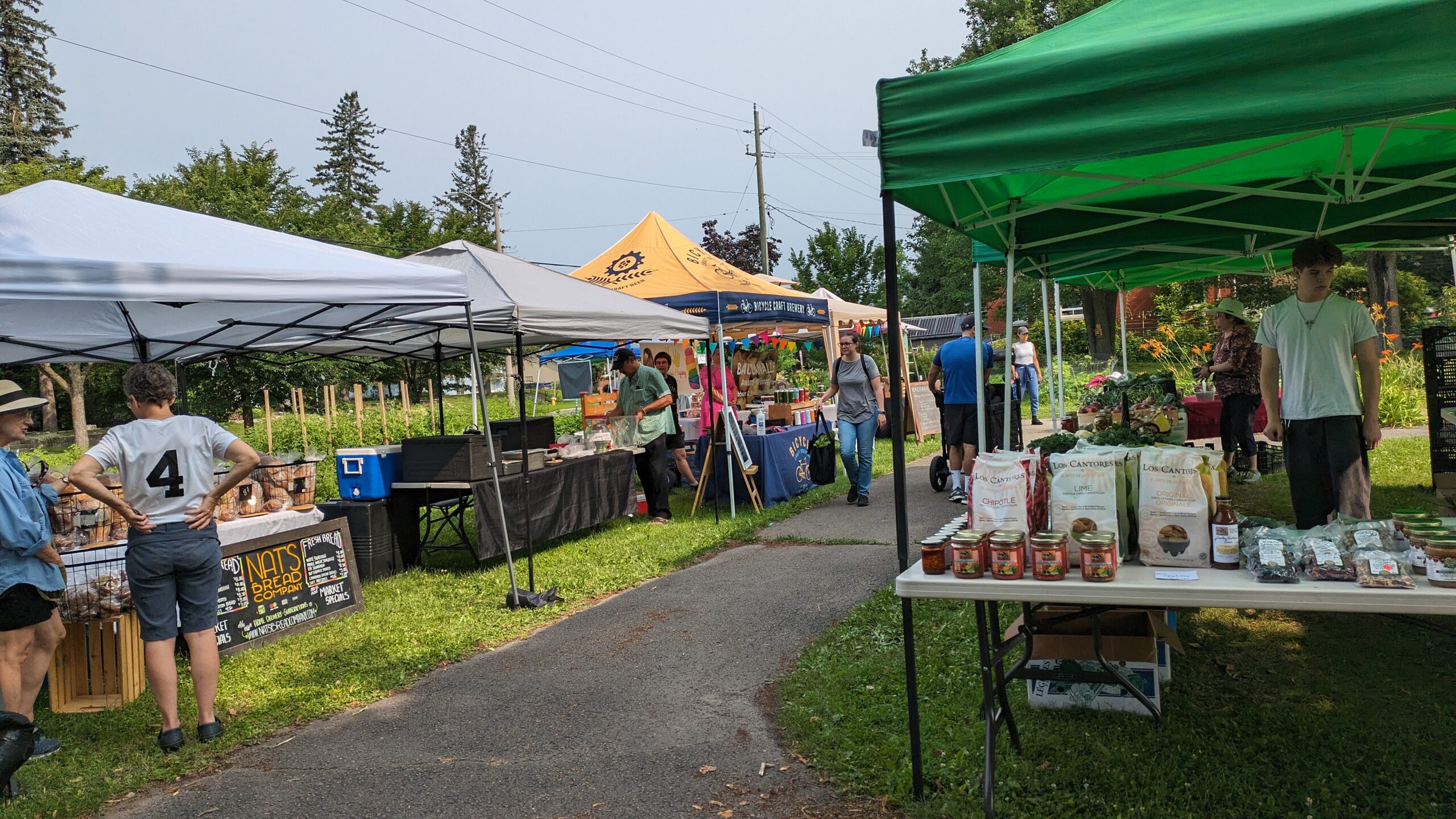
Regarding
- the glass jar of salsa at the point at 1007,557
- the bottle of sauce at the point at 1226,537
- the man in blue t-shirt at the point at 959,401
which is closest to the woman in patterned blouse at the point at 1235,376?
the man in blue t-shirt at the point at 959,401

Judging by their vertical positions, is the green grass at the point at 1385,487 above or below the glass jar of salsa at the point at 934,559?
below

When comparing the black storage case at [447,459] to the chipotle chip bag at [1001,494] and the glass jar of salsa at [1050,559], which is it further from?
the glass jar of salsa at [1050,559]

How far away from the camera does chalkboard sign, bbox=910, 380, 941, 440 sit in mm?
16234

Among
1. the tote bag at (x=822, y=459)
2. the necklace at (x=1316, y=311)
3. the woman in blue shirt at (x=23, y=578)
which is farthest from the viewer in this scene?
the tote bag at (x=822, y=459)

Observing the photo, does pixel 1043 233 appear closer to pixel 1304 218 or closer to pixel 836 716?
pixel 1304 218

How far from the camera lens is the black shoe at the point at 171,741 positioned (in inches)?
161

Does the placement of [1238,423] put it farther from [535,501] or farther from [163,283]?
[163,283]

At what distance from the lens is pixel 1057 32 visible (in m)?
3.45

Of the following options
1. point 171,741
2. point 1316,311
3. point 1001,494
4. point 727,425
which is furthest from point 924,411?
point 171,741

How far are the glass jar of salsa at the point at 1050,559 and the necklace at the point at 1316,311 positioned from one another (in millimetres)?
2359

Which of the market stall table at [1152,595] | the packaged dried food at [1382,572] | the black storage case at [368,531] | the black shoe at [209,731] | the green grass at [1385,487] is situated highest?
the packaged dried food at [1382,572]

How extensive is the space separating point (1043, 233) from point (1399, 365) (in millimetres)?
11811

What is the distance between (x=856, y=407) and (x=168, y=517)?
→ 662cm

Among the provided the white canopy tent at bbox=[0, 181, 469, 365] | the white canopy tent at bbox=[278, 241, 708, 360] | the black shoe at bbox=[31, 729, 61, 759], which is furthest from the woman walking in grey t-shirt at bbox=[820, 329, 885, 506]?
the black shoe at bbox=[31, 729, 61, 759]
